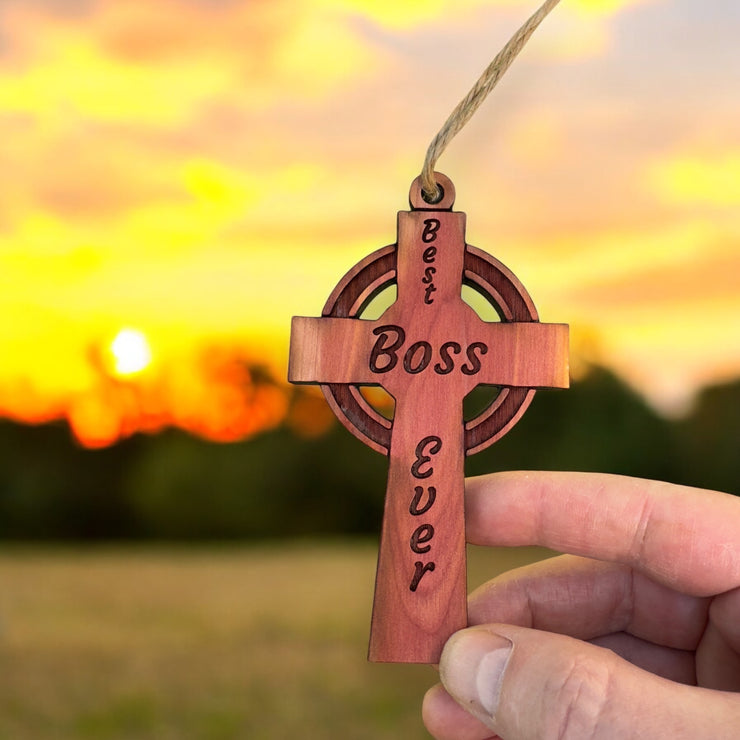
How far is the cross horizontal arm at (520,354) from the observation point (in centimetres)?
80

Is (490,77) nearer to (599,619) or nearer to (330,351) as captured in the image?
(330,351)

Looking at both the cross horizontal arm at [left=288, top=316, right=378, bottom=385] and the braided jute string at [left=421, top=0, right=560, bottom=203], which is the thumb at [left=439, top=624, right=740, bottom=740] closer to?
the cross horizontal arm at [left=288, top=316, right=378, bottom=385]

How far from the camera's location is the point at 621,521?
3.00 ft

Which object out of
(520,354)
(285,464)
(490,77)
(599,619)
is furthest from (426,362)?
(285,464)

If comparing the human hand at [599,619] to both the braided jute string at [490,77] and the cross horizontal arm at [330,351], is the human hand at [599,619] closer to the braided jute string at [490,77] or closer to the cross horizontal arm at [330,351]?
the cross horizontal arm at [330,351]

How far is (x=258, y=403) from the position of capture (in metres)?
2.50

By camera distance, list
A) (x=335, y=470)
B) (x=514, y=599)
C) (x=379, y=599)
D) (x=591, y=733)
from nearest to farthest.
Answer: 1. (x=591, y=733)
2. (x=379, y=599)
3. (x=514, y=599)
4. (x=335, y=470)

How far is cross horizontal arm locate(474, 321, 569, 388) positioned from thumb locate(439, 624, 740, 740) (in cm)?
24

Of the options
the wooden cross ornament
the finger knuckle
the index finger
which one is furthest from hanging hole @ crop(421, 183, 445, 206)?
the finger knuckle

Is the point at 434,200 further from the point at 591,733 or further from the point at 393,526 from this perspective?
the point at 591,733

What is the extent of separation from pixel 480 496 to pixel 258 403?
162 cm

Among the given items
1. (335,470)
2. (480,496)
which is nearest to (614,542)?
(480,496)

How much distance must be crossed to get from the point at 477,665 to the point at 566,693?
0.31 ft

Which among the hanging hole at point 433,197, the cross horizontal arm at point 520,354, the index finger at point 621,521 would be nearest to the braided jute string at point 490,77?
the hanging hole at point 433,197
